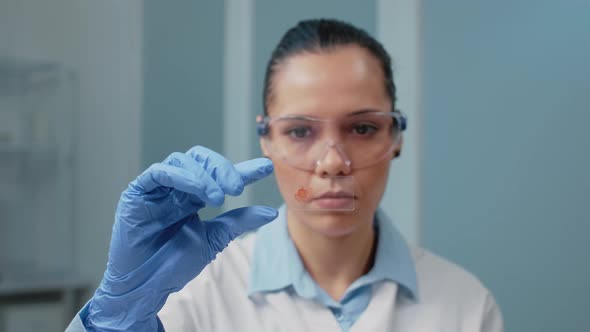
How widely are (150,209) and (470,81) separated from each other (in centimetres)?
107

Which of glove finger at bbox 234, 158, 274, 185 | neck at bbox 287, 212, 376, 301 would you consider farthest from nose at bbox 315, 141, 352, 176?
glove finger at bbox 234, 158, 274, 185

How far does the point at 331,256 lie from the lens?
1.17 metres

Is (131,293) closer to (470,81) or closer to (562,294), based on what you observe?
(562,294)

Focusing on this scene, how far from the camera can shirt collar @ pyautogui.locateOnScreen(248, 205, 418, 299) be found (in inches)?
44.1

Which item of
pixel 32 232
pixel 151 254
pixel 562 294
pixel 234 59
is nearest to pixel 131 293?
pixel 151 254

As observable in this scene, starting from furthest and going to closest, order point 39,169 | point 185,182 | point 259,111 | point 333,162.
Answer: point 39,169 < point 259,111 < point 333,162 < point 185,182

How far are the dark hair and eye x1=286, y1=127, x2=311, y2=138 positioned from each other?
104mm

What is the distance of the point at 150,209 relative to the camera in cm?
79

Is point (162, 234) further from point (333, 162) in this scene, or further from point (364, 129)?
point (364, 129)

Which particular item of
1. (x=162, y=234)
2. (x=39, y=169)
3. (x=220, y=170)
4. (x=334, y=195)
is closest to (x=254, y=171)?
(x=220, y=170)

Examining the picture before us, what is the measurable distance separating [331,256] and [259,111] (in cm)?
A: 113

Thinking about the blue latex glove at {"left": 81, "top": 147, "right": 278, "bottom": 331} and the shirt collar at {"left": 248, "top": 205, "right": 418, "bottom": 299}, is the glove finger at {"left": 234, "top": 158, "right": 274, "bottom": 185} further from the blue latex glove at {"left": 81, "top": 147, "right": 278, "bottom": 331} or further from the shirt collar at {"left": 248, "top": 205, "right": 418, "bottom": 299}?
the shirt collar at {"left": 248, "top": 205, "right": 418, "bottom": 299}

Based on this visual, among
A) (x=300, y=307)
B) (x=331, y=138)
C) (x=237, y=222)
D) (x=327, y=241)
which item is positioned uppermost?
(x=331, y=138)

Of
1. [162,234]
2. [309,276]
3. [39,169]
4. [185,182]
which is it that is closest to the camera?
[185,182]
